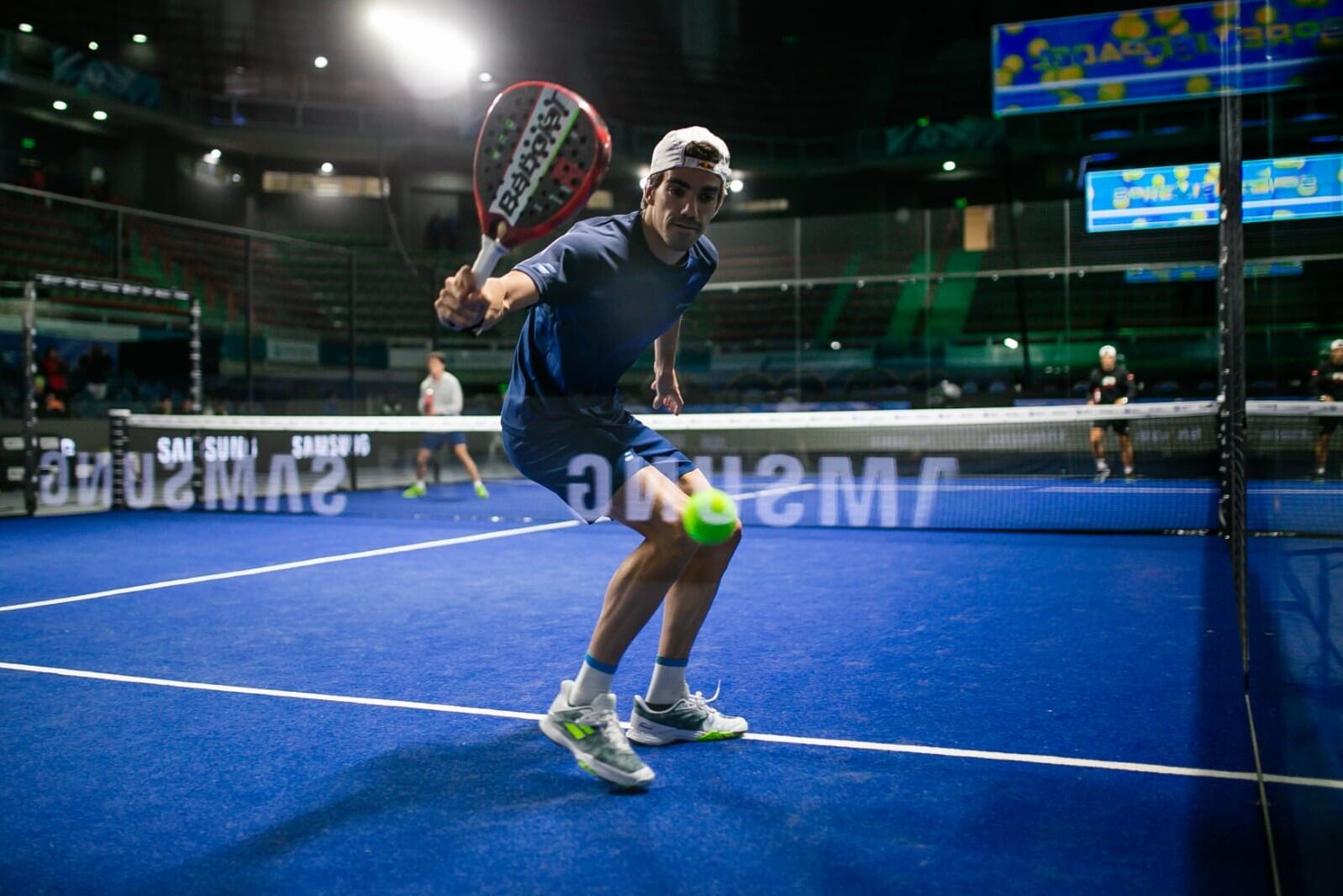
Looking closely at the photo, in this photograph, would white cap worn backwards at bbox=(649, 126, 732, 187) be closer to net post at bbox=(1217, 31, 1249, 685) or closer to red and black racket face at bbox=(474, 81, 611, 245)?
red and black racket face at bbox=(474, 81, 611, 245)

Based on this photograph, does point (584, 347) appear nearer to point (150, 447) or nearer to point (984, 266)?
point (150, 447)

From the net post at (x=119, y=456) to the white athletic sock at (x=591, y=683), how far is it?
9622mm

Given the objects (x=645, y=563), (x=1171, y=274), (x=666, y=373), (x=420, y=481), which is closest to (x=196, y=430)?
(x=420, y=481)

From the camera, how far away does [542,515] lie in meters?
10.5

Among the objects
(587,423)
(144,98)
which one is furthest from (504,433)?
(144,98)

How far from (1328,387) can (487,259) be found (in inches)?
186

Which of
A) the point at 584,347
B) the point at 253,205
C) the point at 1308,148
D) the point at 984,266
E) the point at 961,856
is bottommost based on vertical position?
the point at 961,856

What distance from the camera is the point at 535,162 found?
2695 mm

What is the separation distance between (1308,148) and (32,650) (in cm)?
492

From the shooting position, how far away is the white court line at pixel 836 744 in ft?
9.08

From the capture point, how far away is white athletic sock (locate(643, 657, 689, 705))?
3197 mm

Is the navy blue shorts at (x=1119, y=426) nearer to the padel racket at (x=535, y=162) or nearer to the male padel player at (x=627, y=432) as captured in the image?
the male padel player at (x=627, y=432)

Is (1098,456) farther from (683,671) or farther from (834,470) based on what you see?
(683,671)

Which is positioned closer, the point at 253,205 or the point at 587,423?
the point at 587,423
